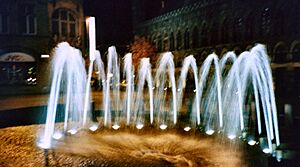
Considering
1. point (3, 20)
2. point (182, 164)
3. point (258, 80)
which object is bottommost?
point (182, 164)

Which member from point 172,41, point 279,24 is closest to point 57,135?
point 279,24

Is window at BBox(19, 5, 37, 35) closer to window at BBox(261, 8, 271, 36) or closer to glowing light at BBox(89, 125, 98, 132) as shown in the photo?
window at BBox(261, 8, 271, 36)

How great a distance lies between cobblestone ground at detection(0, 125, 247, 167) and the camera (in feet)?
30.5

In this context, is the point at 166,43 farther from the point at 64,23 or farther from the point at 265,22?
the point at 265,22

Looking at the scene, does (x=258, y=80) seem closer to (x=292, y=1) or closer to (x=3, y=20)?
(x=292, y=1)

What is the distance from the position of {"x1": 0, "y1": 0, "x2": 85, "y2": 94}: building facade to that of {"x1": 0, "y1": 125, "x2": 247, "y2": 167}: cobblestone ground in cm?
2307

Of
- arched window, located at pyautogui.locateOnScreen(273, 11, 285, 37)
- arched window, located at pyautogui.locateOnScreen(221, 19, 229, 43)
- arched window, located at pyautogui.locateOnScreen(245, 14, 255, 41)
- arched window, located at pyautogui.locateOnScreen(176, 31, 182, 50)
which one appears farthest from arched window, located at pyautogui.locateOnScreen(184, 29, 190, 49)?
arched window, located at pyautogui.locateOnScreen(273, 11, 285, 37)

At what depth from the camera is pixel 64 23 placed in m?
38.8

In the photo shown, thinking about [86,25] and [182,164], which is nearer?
[182,164]

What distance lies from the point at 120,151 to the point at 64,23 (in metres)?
30.7

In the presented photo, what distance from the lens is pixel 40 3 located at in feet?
121

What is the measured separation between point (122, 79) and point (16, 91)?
19.6m

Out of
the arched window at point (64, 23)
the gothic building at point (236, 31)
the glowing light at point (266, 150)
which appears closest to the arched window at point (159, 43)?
the gothic building at point (236, 31)

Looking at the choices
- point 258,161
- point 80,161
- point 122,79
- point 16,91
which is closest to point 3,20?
point 16,91
